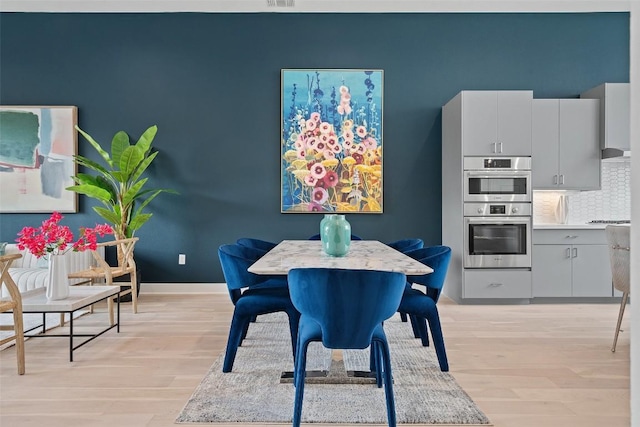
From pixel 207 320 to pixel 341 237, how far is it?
2058 mm

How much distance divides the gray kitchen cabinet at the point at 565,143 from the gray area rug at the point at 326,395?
2.79 meters

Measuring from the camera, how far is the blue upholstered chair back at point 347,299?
→ 186 cm

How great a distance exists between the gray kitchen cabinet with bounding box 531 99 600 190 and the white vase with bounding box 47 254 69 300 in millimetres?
4464

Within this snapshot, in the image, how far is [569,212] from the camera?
17.5 feet

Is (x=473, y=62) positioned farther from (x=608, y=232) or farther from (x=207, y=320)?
(x=207, y=320)

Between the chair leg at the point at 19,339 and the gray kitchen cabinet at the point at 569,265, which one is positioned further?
the gray kitchen cabinet at the point at 569,265

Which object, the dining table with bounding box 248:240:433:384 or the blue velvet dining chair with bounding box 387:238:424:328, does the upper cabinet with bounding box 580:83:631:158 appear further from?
the dining table with bounding box 248:240:433:384

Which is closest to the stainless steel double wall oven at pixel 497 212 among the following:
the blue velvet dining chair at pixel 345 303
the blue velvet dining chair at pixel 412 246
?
the blue velvet dining chair at pixel 412 246

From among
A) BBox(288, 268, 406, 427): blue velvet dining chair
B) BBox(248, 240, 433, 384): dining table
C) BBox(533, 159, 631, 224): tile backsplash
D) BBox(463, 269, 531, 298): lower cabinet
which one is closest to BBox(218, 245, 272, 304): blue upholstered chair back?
BBox(248, 240, 433, 384): dining table

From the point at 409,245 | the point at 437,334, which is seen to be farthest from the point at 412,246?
the point at 437,334

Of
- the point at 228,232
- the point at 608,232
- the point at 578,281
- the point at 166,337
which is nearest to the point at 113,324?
the point at 166,337
